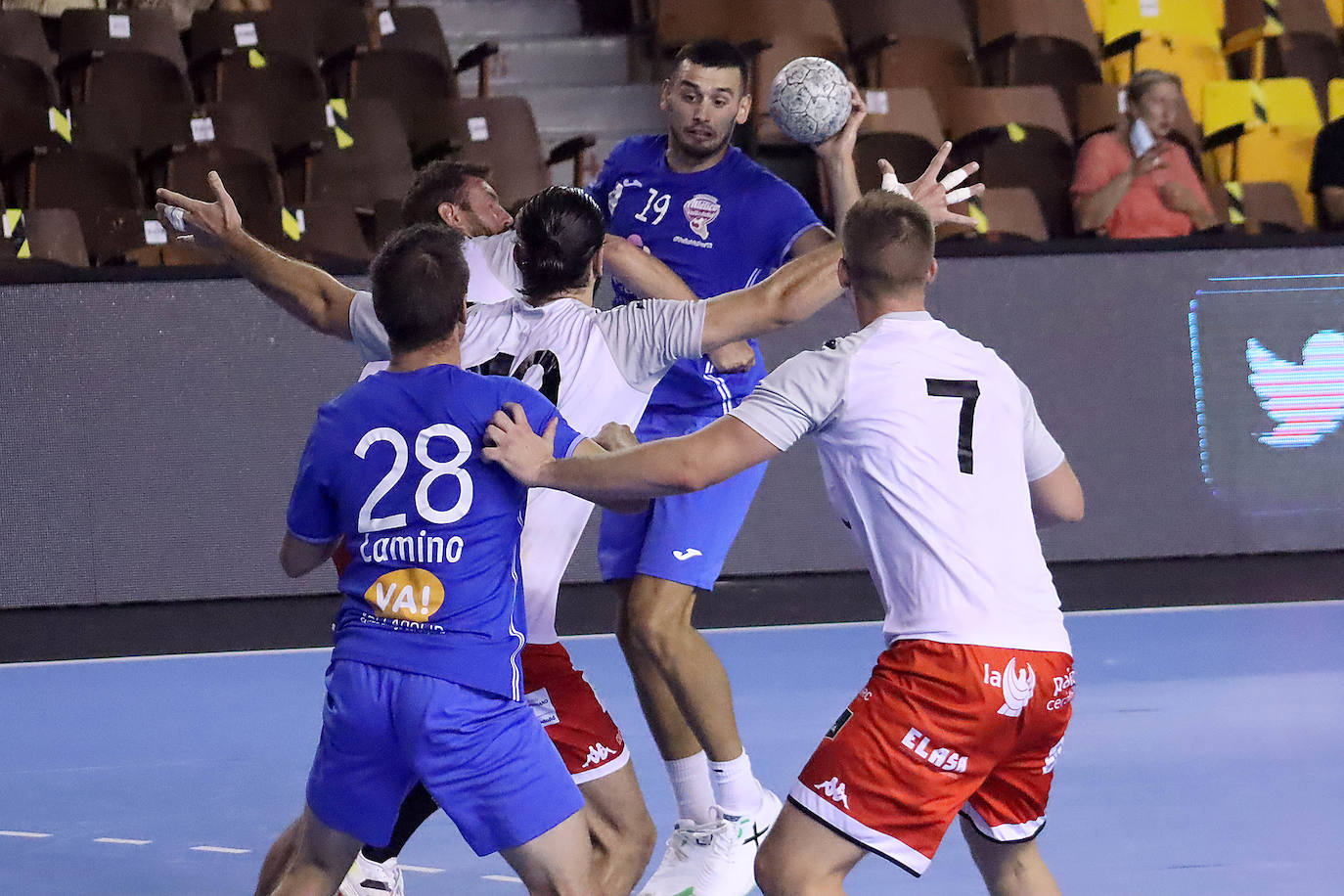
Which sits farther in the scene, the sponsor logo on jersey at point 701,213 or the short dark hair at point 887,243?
the sponsor logo on jersey at point 701,213

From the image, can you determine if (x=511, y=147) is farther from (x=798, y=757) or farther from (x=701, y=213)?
(x=798, y=757)

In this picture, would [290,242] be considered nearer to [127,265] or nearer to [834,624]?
[127,265]

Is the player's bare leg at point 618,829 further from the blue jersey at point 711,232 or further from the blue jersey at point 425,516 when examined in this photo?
the blue jersey at point 711,232

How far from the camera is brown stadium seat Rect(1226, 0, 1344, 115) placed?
10562mm

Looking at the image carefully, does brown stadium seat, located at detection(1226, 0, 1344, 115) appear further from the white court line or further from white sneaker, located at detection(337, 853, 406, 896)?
white sneaker, located at detection(337, 853, 406, 896)

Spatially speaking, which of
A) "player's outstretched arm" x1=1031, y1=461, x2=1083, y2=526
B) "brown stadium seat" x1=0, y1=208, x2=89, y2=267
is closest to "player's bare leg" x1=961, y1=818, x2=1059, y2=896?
"player's outstretched arm" x1=1031, y1=461, x2=1083, y2=526

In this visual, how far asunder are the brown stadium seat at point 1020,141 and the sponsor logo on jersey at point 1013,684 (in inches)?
259

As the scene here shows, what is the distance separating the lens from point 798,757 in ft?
16.5

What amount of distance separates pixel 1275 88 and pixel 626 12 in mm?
4171

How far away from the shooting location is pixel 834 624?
7.39 metres

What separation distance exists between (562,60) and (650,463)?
815 centimetres

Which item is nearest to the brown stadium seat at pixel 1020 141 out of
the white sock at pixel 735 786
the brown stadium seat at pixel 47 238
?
the brown stadium seat at pixel 47 238

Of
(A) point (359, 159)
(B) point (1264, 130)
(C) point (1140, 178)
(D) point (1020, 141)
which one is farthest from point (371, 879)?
(B) point (1264, 130)

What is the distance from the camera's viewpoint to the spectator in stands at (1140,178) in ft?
27.4
